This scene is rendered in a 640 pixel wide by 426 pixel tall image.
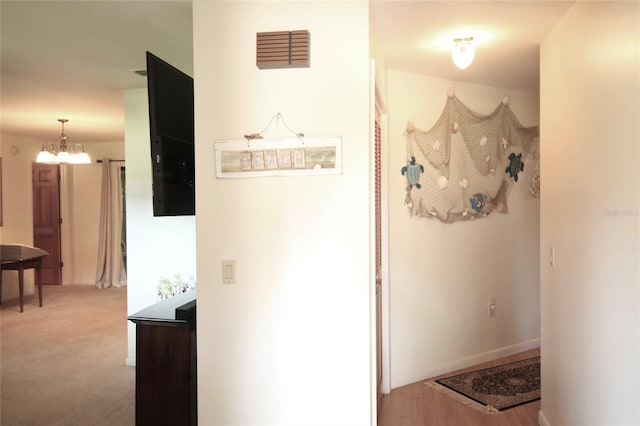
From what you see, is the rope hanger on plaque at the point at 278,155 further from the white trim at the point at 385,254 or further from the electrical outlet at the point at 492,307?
the electrical outlet at the point at 492,307

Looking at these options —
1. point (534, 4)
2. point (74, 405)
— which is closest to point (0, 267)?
point (74, 405)

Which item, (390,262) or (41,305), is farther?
(41,305)

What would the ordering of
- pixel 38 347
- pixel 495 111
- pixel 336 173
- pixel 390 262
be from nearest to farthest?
pixel 336 173
pixel 390 262
pixel 495 111
pixel 38 347

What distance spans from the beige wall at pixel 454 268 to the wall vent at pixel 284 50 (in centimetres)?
158

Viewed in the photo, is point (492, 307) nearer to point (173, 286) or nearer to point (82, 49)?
point (173, 286)

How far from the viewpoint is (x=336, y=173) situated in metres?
2.05

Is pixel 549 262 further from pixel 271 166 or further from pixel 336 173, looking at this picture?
pixel 271 166

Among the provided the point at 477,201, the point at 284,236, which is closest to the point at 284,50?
the point at 284,236

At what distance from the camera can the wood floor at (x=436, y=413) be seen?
2916mm

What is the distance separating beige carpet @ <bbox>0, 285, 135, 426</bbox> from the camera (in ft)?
10.3

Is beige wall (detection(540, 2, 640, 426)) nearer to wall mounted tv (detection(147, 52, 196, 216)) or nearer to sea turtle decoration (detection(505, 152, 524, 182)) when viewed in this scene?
sea turtle decoration (detection(505, 152, 524, 182))

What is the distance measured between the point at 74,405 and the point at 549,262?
10.5 feet

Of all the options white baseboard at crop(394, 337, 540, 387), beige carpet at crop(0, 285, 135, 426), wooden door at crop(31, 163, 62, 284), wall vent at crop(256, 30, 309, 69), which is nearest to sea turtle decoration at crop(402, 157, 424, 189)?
white baseboard at crop(394, 337, 540, 387)

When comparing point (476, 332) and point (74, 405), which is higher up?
point (476, 332)
